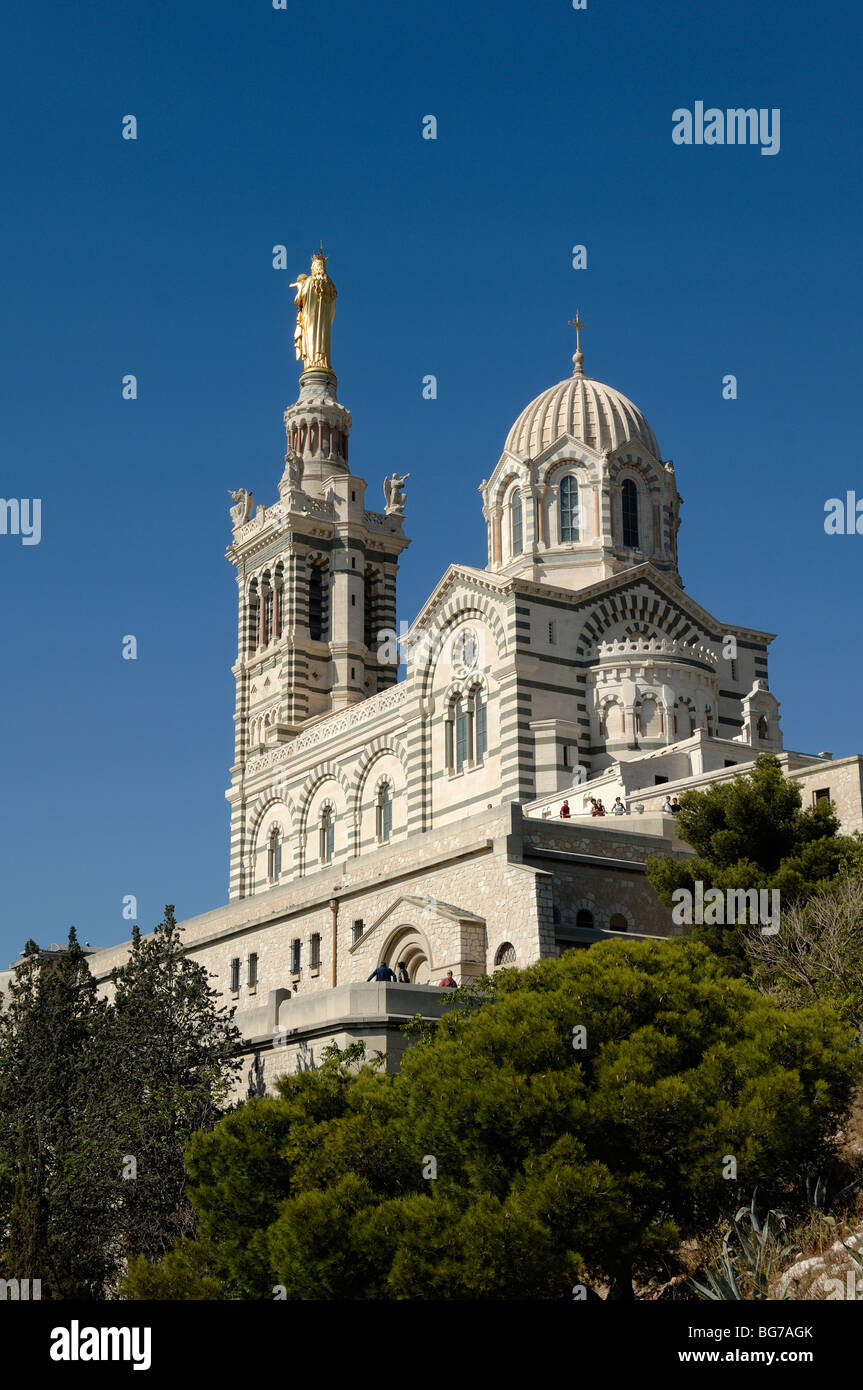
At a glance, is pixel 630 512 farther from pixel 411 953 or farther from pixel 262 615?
pixel 411 953

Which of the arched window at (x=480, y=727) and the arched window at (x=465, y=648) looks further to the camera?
the arched window at (x=465, y=648)

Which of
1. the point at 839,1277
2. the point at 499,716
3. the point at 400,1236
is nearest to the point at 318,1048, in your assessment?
the point at 400,1236

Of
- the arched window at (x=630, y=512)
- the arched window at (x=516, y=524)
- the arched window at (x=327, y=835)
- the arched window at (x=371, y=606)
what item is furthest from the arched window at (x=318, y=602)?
the arched window at (x=630, y=512)

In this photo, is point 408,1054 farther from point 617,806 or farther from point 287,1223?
point 617,806

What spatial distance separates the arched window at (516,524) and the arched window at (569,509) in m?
1.35

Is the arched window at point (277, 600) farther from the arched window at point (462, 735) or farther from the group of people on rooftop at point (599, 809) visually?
the group of people on rooftop at point (599, 809)

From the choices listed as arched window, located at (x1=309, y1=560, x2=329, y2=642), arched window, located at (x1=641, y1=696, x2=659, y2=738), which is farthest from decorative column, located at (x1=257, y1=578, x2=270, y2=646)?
arched window, located at (x1=641, y1=696, x2=659, y2=738)

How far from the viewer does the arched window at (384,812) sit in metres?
56.0

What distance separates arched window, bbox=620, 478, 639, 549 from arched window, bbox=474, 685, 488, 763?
8.75m

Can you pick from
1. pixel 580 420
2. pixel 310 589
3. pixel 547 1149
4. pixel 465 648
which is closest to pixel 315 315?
pixel 310 589

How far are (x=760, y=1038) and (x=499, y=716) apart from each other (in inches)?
1071

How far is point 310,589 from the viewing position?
229ft

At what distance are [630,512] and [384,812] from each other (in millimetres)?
12914
